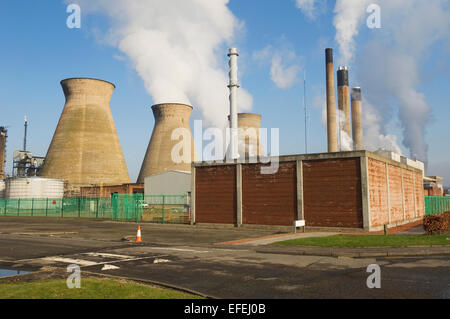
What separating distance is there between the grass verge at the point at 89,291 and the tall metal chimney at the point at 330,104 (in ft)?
140

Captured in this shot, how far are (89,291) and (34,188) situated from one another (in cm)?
5207

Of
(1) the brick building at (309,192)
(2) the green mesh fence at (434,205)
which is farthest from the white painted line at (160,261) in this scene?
(2) the green mesh fence at (434,205)

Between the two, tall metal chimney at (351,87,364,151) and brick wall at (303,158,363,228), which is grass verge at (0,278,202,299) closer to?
brick wall at (303,158,363,228)

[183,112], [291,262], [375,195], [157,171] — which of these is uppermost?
[183,112]

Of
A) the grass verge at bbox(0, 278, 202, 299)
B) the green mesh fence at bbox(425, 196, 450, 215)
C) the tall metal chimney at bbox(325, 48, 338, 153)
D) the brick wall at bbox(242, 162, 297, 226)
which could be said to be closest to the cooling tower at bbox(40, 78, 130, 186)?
the tall metal chimney at bbox(325, 48, 338, 153)

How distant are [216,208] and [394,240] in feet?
44.5

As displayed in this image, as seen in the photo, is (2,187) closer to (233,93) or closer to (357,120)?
(233,93)

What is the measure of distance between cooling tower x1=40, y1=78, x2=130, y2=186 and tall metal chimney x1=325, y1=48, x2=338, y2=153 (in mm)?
33070

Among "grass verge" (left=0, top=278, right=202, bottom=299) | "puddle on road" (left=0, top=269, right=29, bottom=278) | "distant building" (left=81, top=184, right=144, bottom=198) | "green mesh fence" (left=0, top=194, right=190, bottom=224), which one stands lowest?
"puddle on road" (left=0, top=269, right=29, bottom=278)

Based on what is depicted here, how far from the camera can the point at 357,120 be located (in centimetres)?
5631

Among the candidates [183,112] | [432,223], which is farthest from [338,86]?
[432,223]

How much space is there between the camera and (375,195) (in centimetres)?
2195

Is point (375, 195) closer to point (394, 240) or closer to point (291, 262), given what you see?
point (394, 240)

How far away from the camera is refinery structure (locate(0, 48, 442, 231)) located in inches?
853
